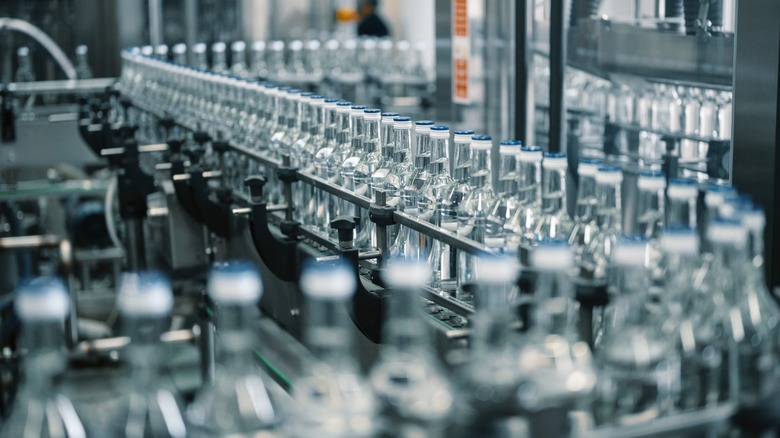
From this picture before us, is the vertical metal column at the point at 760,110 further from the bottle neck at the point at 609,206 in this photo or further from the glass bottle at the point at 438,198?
the bottle neck at the point at 609,206

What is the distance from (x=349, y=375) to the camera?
0.91 m

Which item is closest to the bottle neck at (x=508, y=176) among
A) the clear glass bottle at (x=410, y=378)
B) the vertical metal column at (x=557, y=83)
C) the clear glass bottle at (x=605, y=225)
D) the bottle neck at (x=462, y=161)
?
the bottle neck at (x=462, y=161)

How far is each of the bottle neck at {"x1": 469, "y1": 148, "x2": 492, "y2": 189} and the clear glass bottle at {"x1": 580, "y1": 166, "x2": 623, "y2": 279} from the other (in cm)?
30

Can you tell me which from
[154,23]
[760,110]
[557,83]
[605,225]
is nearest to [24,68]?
[154,23]

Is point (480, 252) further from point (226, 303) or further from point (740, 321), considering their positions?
point (226, 303)

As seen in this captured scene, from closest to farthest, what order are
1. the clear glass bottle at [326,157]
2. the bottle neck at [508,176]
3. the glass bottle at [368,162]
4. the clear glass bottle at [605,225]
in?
the clear glass bottle at [605,225]
the bottle neck at [508,176]
the glass bottle at [368,162]
the clear glass bottle at [326,157]

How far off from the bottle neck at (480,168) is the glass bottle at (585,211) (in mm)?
247

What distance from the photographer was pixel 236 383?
91 cm

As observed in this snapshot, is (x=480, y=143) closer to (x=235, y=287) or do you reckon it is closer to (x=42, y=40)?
(x=235, y=287)


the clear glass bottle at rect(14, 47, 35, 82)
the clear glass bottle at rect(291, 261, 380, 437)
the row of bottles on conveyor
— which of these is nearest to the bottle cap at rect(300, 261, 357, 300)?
the clear glass bottle at rect(291, 261, 380, 437)

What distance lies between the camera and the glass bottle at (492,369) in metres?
0.89

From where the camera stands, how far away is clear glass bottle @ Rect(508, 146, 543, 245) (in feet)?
4.82

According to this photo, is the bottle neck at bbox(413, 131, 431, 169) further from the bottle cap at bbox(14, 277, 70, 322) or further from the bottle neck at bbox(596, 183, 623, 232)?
the bottle cap at bbox(14, 277, 70, 322)

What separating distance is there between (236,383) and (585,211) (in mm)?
607
